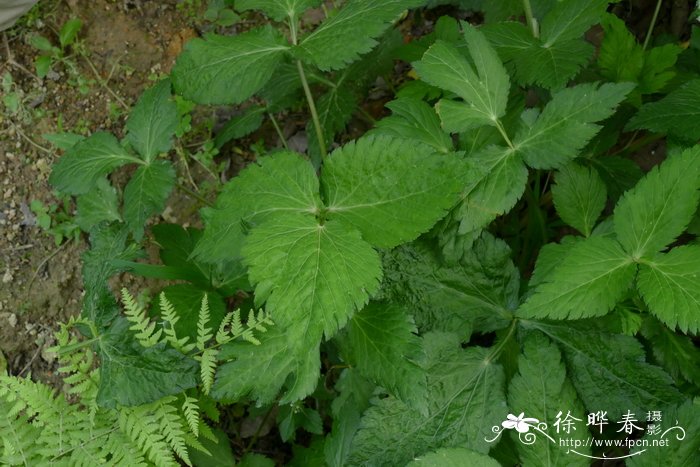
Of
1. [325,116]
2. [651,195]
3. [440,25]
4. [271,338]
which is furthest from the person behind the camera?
[325,116]

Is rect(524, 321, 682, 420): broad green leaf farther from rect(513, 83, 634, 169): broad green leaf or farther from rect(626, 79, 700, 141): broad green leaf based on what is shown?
rect(626, 79, 700, 141): broad green leaf

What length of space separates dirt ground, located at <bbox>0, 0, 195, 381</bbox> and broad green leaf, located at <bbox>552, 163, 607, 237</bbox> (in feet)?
7.22

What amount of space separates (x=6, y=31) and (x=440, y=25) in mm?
2393

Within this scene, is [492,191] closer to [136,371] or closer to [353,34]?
[353,34]

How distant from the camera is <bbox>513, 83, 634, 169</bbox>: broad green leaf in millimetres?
1648

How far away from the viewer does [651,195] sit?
1559 mm

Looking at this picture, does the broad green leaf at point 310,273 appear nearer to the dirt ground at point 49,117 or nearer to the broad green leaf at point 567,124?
the broad green leaf at point 567,124

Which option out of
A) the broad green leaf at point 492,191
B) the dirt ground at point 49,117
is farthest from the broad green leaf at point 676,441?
the dirt ground at point 49,117

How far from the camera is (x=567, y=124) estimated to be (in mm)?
1677

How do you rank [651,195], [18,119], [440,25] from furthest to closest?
[18,119], [440,25], [651,195]

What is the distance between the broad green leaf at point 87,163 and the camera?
213 cm

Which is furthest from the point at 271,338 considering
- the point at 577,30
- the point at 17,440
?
the point at 577,30

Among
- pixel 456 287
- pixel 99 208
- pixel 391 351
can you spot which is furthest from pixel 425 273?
pixel 99 208

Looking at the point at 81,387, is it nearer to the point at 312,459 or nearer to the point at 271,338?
the point at 271,338
